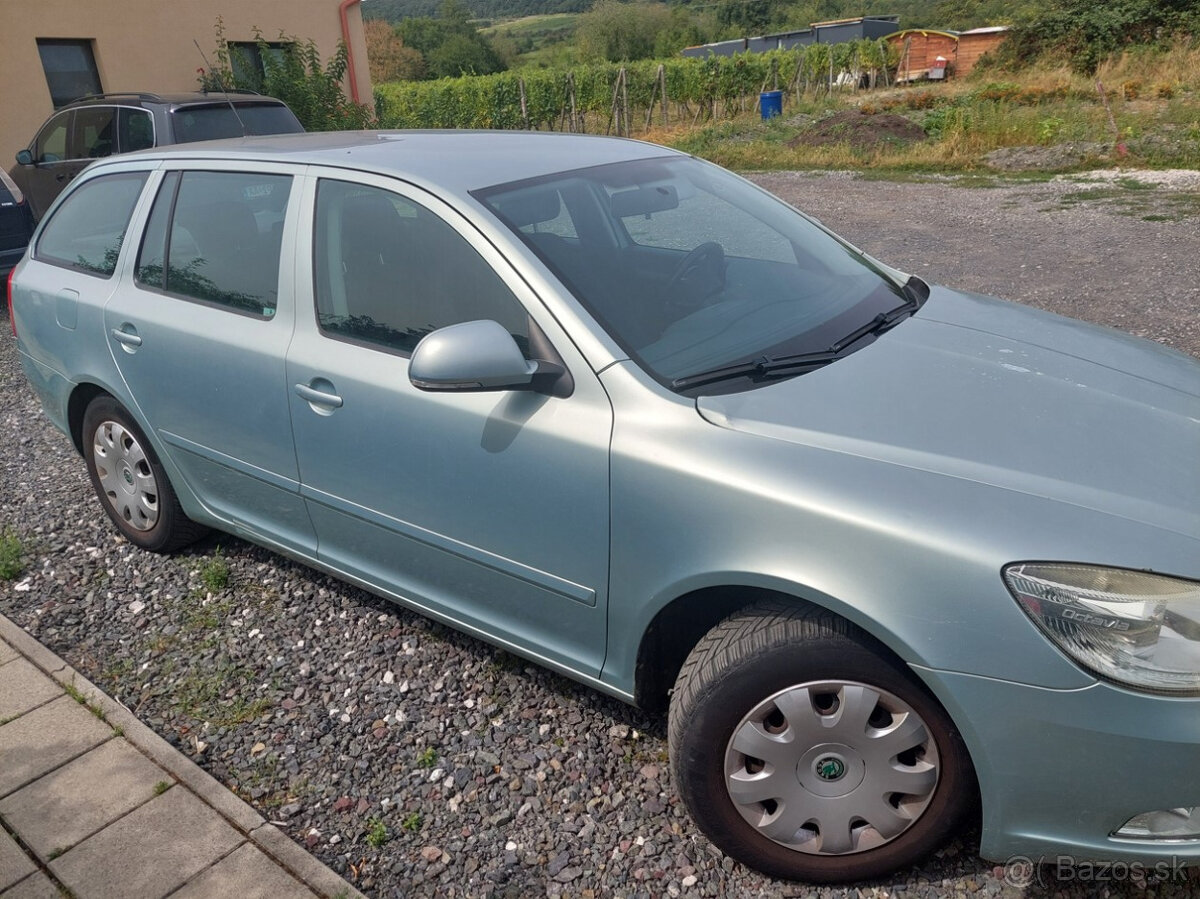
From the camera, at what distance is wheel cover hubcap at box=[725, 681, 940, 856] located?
7.05 ft

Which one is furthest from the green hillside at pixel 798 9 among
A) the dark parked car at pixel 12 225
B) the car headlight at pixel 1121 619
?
the car headlight at pixel 1121 619

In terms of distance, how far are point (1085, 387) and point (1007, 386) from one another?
0.76 ft

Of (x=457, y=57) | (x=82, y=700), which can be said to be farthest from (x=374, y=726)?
(x=457, y=57)

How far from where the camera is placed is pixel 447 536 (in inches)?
111

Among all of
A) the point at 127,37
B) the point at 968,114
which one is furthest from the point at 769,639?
the point at 968,114

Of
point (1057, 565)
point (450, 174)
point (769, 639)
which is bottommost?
point (769, 639)

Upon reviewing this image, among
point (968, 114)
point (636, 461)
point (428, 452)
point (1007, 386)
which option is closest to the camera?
point (636, 461)

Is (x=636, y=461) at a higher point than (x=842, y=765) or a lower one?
higher

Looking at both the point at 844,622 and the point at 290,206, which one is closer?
the point at 844,622

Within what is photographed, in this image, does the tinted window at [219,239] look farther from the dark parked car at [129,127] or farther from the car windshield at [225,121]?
the car windshield at [225,121]

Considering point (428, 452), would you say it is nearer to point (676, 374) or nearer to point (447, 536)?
point (447, 536)

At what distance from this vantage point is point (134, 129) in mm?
9375

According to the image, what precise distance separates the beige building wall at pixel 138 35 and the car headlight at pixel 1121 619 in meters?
15.6

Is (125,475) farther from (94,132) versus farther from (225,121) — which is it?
(94,132)
